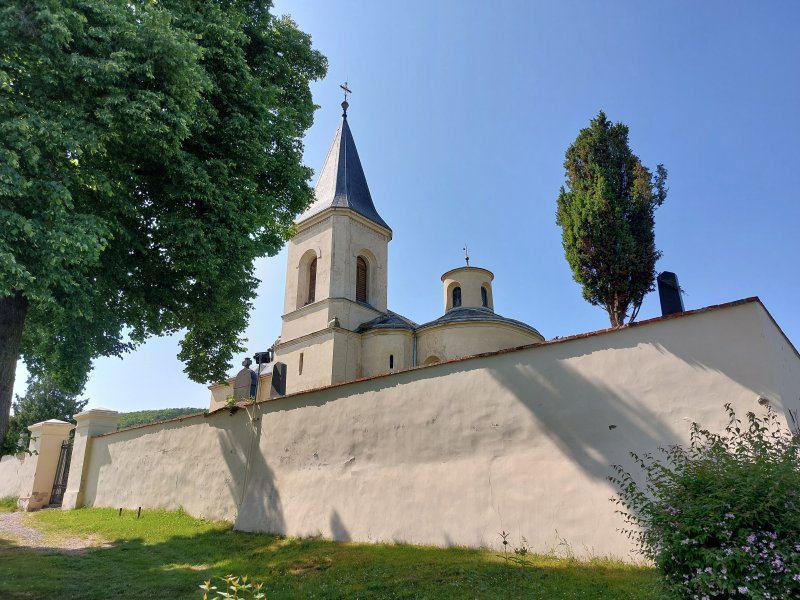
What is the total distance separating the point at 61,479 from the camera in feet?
57.0

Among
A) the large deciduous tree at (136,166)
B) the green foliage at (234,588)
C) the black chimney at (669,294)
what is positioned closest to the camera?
the green foliage at (234,588)

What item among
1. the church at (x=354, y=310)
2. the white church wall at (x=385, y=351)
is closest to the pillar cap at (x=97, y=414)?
the church at (x=354, y=310)

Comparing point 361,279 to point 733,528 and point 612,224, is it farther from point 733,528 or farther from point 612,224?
point 733,528

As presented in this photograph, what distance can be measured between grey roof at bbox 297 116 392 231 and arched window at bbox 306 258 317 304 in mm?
2100

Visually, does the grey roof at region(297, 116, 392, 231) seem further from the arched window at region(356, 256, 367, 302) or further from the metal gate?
the metal gate

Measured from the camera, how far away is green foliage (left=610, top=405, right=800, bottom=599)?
361 cm

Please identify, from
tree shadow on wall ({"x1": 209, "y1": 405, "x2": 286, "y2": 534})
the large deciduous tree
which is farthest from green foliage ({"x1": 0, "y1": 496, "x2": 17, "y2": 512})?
tree shadow on wall ({"x1": 209, "y1": 405, "x2": 286, "y2": 534})

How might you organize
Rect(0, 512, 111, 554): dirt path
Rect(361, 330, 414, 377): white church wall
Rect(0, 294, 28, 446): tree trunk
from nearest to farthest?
1. Rect(0, 294, 28, 446): tree trunk
2. Rect(0, 512, 111, 554): dirt path
3. Rect(361, 330, 414, 377): white church wall

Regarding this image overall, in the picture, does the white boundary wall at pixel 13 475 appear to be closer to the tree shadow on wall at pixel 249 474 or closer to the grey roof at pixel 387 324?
the tree shadow on wall at pixel 249 474

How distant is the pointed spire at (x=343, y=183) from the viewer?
2269cm

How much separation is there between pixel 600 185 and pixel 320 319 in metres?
11.5

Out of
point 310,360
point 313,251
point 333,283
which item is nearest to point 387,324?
point 333,283

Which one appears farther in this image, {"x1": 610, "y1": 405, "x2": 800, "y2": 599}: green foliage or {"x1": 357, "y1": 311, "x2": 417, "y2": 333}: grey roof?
{"x1": 357, "y1": 311, "x2": 417, "y2": 333}: grey roof

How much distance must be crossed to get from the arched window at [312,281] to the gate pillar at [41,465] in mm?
9803
